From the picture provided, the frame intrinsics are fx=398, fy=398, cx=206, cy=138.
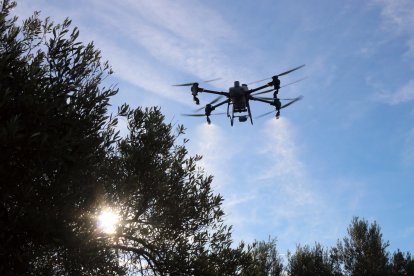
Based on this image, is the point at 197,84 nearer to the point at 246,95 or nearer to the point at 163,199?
the point at 246,95

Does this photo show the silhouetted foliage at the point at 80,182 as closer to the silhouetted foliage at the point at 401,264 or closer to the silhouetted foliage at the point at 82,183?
the silhouetted foliage at the point at 82,183

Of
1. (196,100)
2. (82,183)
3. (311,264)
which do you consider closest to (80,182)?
(82,183)

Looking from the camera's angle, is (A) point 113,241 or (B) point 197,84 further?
(B) point 197,84

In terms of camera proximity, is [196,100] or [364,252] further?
[364,252]

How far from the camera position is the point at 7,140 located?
8.94m

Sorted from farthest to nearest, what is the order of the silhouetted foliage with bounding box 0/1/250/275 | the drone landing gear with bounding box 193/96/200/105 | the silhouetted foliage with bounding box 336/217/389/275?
the silhouetted foliage with bounding box 336/217/389/275 → the drone landing gear with bounding box 193/96/200/105 → the silhouetted foliage with bounding box 0/1/250/275

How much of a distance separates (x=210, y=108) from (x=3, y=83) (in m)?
9.87

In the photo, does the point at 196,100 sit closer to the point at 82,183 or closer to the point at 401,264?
the point at 82,183

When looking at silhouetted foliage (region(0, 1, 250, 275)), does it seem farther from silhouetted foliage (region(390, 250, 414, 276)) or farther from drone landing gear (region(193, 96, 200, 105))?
silhouetted foliage (region(390, 250, 414, 276))

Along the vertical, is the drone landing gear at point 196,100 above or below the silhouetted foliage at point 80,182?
above

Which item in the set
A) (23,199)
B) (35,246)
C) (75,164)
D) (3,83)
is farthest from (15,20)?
(35,246)

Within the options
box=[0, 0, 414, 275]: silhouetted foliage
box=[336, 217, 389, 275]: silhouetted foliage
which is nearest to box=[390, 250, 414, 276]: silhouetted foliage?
box=[336, 217, 389, 275]: silhouetted foliage

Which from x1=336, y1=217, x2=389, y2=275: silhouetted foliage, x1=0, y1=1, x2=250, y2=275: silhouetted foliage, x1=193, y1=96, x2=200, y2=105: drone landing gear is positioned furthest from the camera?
x1=336, y1=217, x2=389, y2=275: silhouetted foliage

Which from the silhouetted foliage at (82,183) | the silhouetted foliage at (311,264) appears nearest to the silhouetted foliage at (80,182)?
the silhouetted foliage at (82,183)
